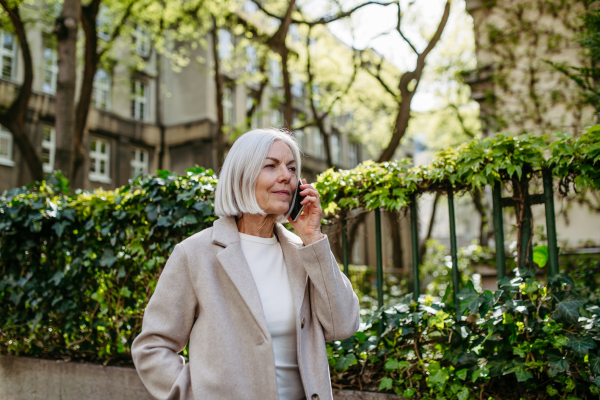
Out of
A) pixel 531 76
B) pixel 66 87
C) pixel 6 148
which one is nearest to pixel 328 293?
pixel 66 87

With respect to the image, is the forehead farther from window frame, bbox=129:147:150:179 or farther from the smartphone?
window frame, bbox=129:147:150:179

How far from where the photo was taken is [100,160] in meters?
22.5

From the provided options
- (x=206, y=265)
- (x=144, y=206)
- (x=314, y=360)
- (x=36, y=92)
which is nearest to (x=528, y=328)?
(x=314, y=360)

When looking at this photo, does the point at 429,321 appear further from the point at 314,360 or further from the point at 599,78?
the point at 599,78

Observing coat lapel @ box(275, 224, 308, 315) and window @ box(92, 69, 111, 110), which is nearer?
coat lapel @ box(275, 224, 308, 315)

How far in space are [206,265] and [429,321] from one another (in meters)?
1.73

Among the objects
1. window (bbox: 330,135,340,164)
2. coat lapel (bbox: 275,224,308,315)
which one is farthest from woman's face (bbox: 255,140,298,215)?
window (bbox: 330,135,340,164)

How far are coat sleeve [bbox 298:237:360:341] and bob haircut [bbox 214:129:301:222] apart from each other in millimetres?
250

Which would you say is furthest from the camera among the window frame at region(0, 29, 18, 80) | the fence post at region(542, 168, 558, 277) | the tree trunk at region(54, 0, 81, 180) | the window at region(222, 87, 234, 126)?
the window at region(222, 87, 234, 126)

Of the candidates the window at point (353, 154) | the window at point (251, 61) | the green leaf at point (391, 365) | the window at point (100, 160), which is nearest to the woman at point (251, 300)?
the green leaf at point (391, 365)

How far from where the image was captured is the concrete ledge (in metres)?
3.94

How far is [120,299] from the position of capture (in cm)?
419

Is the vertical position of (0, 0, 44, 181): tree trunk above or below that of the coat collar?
above

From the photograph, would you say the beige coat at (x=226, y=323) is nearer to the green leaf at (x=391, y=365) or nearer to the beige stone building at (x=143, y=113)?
the green leaf at (x=391, y=365)
